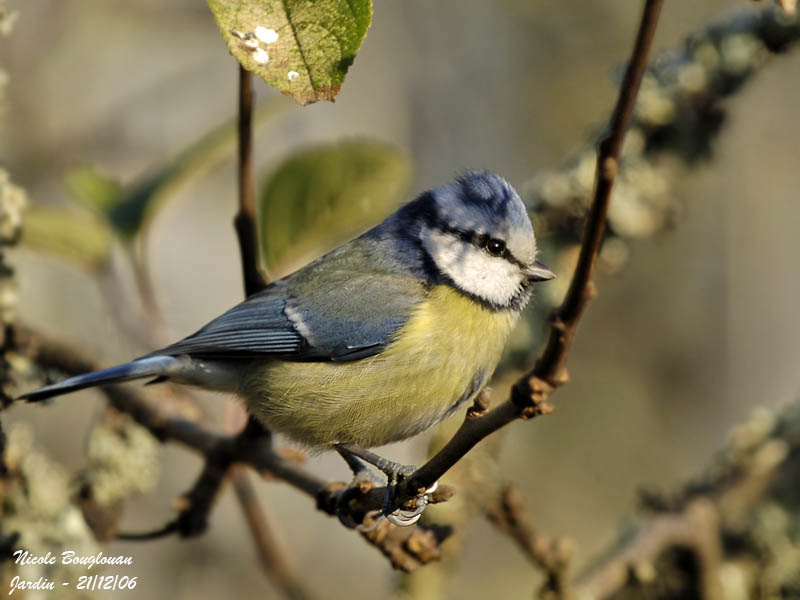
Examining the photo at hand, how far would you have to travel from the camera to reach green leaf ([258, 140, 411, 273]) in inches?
73.1

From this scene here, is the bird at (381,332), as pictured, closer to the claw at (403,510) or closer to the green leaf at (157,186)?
the claw at (403,510)

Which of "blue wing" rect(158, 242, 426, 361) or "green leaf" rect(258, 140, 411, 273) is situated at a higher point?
"green leaf" rect(258, 140, 411, 273)

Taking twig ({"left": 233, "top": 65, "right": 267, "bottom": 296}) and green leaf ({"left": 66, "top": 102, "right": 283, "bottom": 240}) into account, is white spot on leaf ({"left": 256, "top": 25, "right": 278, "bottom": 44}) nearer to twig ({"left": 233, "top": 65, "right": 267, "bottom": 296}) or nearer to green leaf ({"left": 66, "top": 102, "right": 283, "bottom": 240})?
twig ({"left": 233, "top": 65, "right": 267, "bottom": 296})

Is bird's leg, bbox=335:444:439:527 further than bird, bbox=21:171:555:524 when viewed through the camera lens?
No

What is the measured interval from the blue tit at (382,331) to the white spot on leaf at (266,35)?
0.86 m

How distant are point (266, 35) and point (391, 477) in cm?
84

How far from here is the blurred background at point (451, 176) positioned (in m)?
3.42

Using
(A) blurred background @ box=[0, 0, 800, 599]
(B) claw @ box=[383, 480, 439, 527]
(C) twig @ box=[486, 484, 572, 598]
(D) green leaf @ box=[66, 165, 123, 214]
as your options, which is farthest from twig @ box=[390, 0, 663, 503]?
(A) blurred background @ box=[0, 0, 800, 599]

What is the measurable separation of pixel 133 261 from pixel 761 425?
5.38ft

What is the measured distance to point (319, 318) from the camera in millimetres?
1866

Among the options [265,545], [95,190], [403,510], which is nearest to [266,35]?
[403,510]

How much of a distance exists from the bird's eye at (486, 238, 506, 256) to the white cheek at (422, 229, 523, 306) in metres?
0.01

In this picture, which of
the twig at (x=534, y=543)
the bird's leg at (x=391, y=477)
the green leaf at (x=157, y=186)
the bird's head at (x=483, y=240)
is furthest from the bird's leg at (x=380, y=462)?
the green leaf at (x=157, y=186)

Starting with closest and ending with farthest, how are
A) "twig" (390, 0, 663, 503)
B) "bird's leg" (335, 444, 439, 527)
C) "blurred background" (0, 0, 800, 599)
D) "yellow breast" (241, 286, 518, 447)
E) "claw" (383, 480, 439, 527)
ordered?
"twig" (390, 0, 663, 503), "claw" (383, 480, 439, 527), "bird's leg" (335, 444, 439, 527), "yellow breast" (241, 286, 518, 447), "blurred background" (0, 0, 800, 599)
